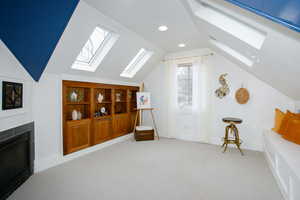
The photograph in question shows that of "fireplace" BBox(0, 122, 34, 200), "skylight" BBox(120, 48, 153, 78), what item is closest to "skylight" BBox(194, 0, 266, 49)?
"skylight" BBox(120, 48, 153, 78)

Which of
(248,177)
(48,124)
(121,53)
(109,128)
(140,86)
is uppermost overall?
(121,53)

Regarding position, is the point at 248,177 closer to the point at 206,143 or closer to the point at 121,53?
the point at 206,143

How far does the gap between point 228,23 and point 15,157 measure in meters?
3.58

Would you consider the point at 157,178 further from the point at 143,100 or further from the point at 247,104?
the point at 247,104

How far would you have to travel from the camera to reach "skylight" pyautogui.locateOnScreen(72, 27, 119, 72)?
10.6 feet

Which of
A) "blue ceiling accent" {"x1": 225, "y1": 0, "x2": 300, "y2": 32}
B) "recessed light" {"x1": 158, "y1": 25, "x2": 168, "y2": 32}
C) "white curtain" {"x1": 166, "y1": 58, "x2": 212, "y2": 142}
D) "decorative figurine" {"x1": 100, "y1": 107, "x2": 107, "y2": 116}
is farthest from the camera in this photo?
"white curtain" {"x1": 166, "y1": 58, "x2": 212, "y2": 142}

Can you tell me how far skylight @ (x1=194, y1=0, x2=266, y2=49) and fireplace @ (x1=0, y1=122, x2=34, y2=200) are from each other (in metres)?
3.11

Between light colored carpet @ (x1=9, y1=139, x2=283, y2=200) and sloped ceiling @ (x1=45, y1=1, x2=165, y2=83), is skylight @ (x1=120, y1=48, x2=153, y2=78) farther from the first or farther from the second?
light colored carpet @ (x1=9, y1=139, x2=283, y2=200)

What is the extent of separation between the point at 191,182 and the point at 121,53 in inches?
118

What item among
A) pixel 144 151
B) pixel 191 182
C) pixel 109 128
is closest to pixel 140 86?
pixel 109 128

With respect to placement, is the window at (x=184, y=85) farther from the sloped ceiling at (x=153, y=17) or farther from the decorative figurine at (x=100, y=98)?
the decorative figurine at (x=100, y=98)

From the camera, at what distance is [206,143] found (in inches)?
168

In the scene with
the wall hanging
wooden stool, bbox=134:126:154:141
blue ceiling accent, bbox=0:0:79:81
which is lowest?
wooden stool, bbox=134:126:154:141

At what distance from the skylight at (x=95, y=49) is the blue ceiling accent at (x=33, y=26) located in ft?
2.83
